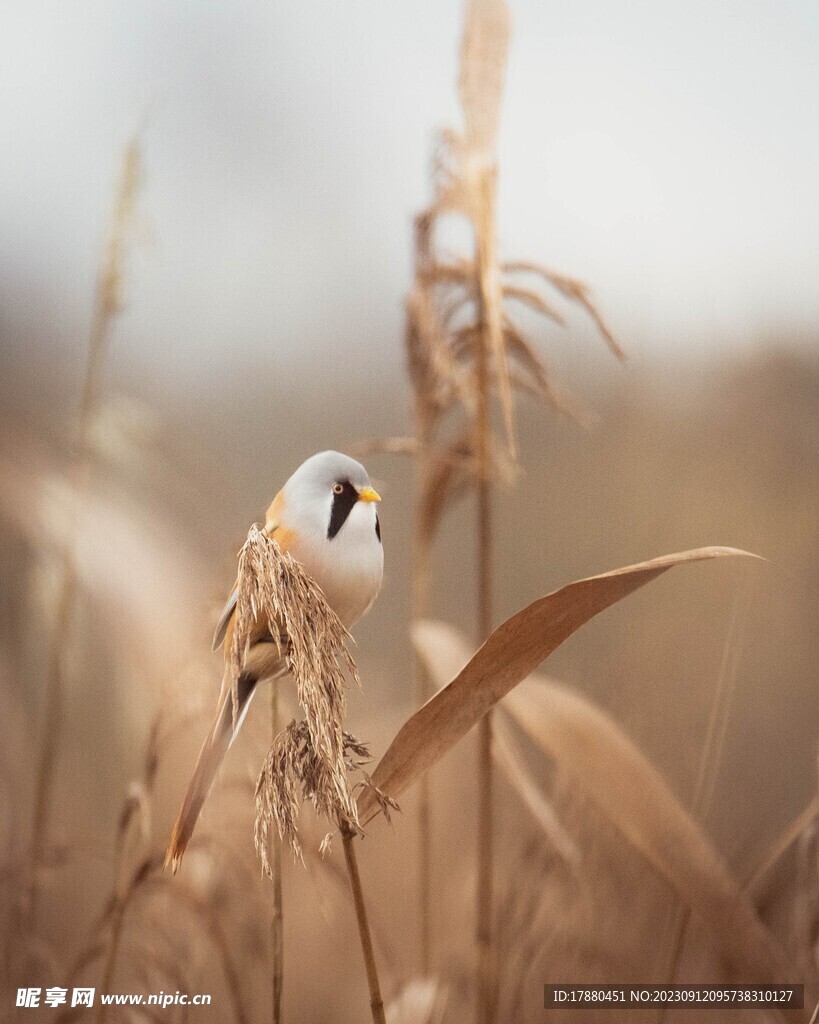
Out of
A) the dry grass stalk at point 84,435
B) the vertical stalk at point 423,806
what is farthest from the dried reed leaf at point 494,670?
the dry grass stalk at point 84,435

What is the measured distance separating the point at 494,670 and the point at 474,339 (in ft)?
1.63

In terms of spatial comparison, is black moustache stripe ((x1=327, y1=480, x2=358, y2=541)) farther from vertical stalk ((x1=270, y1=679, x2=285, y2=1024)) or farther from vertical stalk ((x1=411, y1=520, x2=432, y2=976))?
vertical stalk ((x1=411, y1=520, x2=432, y2=976))

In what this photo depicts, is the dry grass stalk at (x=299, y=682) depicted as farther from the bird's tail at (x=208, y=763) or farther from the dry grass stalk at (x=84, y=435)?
the dry grass stalk at (x=84, y=435)

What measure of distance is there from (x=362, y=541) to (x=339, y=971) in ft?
2.50

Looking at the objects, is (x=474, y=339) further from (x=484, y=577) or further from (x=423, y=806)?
(x=423, y=806)

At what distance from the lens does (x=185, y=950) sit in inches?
41.8

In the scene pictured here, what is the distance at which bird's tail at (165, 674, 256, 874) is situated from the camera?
63 cm

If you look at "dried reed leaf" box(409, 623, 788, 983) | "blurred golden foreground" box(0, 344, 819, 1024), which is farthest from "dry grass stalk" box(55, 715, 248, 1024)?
"dried reed leaf" box(409, 623, 788, 983)

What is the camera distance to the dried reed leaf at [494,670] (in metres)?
0.58

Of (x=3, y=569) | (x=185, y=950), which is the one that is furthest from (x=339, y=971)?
(x=3, y=569)

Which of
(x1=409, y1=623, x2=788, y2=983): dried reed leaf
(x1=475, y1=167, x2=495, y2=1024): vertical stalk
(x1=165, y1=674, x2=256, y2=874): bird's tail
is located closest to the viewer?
(x1=165, y1=674, x2=256, y2=874): bird's tail

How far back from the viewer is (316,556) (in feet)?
2.17

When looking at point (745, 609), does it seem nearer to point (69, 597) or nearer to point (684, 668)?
point (684, 668)

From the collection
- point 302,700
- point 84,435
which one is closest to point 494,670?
point 302,700
